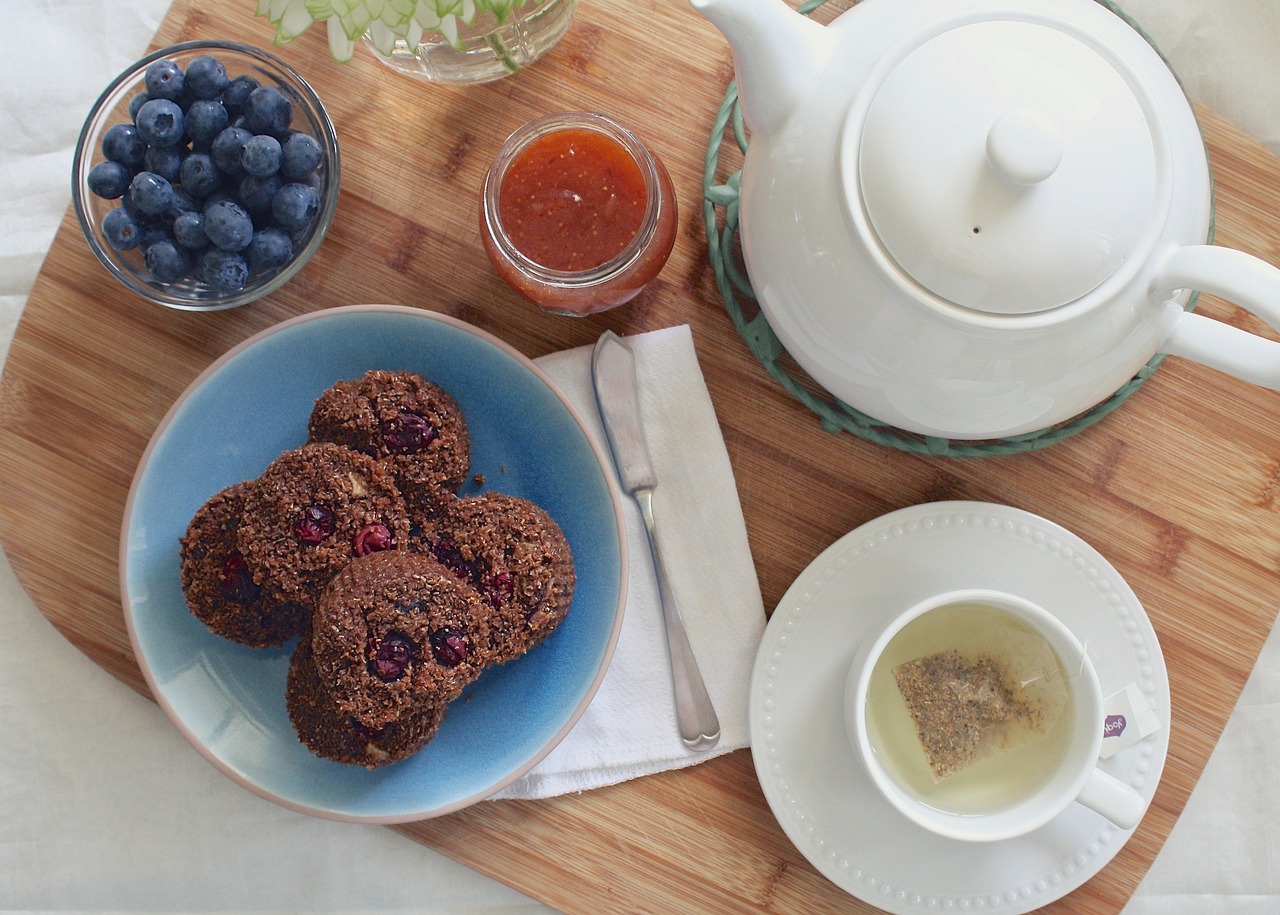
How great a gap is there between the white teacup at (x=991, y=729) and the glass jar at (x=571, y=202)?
540 millimetres

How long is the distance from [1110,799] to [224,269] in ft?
3.89

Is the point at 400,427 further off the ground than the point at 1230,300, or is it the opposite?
the point at 1230,300

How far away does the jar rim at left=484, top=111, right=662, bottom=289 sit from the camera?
1158 mm

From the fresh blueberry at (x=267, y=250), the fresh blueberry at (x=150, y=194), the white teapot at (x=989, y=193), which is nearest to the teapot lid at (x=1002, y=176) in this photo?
the white teapot at (x=989, y=193)

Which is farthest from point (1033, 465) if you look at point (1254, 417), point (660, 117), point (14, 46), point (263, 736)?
point (14, 46)

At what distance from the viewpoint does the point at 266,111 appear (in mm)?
1187

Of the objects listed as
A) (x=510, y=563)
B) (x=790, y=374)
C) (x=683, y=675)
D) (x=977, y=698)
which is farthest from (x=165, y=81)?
(x=977, y=698)

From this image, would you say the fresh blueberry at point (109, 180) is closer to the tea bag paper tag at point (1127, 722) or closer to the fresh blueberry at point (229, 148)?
the fresh blueberry at point (229, 148)

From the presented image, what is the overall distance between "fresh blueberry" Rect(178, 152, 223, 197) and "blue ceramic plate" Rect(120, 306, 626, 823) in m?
0.18

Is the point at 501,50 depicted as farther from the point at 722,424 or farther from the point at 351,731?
the point at 351,731

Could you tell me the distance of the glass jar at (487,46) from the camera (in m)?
1.17

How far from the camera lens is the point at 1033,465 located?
4.29 feet

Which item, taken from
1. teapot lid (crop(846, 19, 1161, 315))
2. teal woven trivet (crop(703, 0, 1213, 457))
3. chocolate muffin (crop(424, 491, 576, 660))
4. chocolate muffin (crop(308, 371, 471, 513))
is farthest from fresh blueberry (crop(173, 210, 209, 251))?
teapot lid (crop(846, 19, 1161, 315))

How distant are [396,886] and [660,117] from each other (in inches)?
45.0
